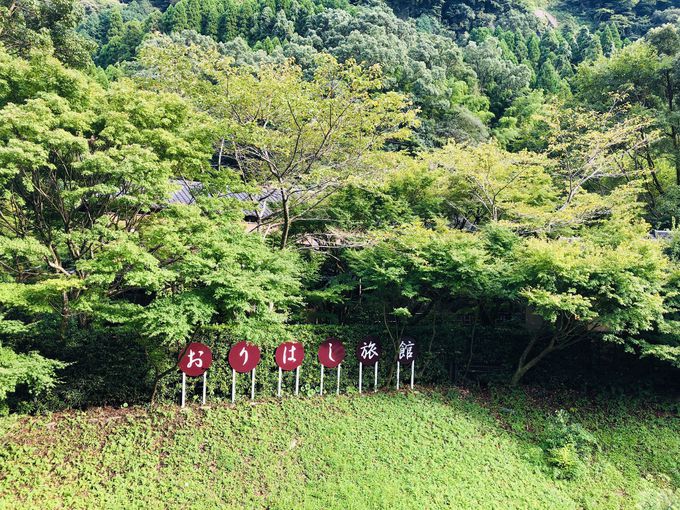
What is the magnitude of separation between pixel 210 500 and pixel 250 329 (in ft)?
10.3

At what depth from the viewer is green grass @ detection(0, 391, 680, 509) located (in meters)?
7.57

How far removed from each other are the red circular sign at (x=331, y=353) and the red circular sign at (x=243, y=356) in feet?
6.09

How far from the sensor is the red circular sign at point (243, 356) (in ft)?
32.1

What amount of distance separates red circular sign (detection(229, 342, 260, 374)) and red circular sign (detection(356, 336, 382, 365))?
9.85 ft

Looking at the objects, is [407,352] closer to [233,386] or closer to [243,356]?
[243,356]

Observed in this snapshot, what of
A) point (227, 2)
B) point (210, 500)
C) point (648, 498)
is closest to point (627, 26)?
point (227, 2)

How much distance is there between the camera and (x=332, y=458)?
30.0 ft

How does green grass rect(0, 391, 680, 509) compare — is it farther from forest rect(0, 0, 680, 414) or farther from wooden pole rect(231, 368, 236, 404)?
forest rect(0, 0, 680, 414)

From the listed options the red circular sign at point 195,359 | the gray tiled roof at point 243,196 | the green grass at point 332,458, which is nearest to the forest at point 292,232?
the gray tiled roof at point 243,196

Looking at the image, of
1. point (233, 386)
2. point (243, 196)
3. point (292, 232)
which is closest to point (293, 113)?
point (292, 232)

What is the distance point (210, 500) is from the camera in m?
7.71

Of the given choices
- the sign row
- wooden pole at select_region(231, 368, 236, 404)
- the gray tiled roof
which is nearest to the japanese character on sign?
the sign row

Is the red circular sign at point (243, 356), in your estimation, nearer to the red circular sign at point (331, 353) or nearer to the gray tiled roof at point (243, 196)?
the red circular sign at point (331, 353)

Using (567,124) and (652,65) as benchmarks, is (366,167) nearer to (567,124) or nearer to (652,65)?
(567,124)
